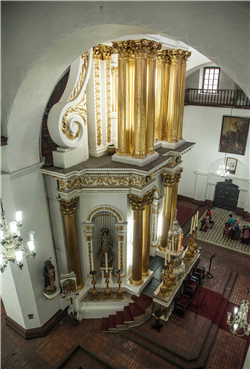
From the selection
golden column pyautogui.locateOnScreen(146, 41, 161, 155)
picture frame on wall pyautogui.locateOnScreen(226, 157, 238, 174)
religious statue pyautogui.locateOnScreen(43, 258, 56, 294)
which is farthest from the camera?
picture frame on wall pyautogui.locateOnScreen(226, 157, 238, 174)

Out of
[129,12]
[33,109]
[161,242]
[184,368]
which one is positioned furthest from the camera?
[161,242]

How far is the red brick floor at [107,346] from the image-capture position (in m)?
8.24

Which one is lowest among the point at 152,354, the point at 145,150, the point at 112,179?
the point at 152,354

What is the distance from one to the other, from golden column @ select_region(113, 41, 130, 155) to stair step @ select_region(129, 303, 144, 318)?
17.1 ft

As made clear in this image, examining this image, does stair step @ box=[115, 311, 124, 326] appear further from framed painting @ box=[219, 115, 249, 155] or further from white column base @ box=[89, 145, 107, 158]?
framed painting @ box=[219, 115, 249, 155]

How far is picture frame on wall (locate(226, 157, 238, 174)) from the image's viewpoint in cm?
1681

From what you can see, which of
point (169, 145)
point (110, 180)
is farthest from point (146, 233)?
point (169, 145)

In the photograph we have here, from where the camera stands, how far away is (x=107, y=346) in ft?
28.5

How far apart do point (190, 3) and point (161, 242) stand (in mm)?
9571

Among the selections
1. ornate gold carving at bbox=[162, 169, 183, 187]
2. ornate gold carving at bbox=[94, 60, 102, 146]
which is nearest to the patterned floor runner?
ornate gold carving at bbox=[162, 169, 183, 187]

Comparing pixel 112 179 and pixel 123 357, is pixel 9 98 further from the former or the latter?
pixel 123 357

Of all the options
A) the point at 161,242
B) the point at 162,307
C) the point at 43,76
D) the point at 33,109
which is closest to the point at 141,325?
the point at 162,307

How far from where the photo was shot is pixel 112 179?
8328 millimetres

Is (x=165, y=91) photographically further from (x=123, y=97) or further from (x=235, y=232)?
(x=235, y=232)
